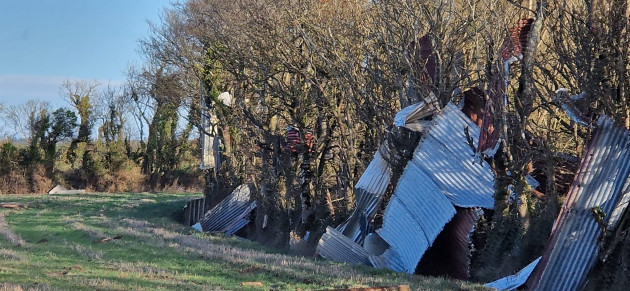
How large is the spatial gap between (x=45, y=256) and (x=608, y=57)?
1036 cm

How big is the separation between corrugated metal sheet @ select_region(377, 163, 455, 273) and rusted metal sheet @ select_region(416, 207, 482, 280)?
0.23 meters

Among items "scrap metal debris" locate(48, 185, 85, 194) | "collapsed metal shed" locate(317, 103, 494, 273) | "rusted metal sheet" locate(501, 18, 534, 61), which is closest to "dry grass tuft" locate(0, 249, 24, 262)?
"collapsed metal shed" locate(317, 103, 494, 273)

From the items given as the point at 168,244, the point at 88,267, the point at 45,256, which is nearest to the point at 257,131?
the point at 168,244

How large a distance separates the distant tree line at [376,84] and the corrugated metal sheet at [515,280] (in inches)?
27.2

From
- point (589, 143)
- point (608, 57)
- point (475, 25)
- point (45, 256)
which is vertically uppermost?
point (475, 25)

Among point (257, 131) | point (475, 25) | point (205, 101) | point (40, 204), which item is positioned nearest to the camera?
point (475, 25)

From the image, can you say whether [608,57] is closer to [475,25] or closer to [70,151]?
[475,25]

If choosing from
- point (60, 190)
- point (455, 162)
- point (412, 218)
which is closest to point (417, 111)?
point (455, 162)

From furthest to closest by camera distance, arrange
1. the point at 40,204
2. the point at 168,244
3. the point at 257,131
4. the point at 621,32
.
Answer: the point at 40,204, the point at 257,131, the point at 168,244, the point at 621,32

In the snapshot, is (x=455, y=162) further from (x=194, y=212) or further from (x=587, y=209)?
(x=194, y=212)

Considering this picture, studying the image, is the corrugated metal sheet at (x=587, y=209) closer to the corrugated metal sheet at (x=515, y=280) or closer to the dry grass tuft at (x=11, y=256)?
the corrugated metal sheet at (x=515, y=280)

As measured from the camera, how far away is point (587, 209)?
1144 centimetres

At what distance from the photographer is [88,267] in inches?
483

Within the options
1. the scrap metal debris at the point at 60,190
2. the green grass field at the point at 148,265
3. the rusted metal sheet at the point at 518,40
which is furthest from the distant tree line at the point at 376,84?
the scrap metal debris at the point at 60,190
